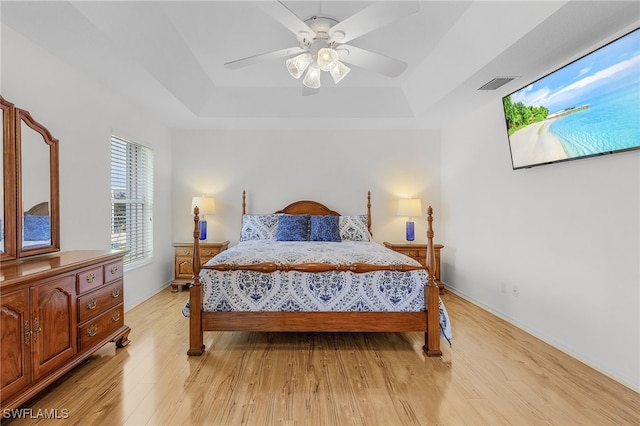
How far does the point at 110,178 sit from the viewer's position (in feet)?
10.5

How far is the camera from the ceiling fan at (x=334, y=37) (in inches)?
68.4

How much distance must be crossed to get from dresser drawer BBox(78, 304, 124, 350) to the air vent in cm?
399

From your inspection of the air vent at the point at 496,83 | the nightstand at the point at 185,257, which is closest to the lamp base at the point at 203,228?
the nightstand at the point at 185,257

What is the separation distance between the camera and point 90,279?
86.6 inches

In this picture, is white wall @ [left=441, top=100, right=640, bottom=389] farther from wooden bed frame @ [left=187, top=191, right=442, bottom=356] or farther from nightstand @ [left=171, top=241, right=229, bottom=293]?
nightstand @ [left=171, top=241, right=229, bottom=293]

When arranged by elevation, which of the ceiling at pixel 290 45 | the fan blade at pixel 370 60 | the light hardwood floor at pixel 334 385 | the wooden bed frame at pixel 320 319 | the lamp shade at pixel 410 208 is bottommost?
the light hardwood floor at pixel 334 385

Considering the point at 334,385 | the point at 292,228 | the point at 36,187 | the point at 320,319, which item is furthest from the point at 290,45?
the point at 334,385

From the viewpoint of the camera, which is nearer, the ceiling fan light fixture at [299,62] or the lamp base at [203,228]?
the ceiling fan light fixture at [299,62]

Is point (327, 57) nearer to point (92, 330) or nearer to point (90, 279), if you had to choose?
point (90, 279)

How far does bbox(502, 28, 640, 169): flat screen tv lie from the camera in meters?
1.95

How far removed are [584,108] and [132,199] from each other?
457 centimetres

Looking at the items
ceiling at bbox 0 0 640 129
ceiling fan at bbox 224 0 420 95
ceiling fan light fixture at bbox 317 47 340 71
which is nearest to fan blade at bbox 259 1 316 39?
ceiling fan at bbox 224 0 420 95

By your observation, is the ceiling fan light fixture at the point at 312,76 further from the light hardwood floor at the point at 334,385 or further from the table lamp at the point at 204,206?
the table lamp at the point at 204,206

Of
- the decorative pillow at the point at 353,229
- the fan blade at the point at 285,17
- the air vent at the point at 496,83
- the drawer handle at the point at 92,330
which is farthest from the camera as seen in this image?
the decorative pillow at the point at 353,229
